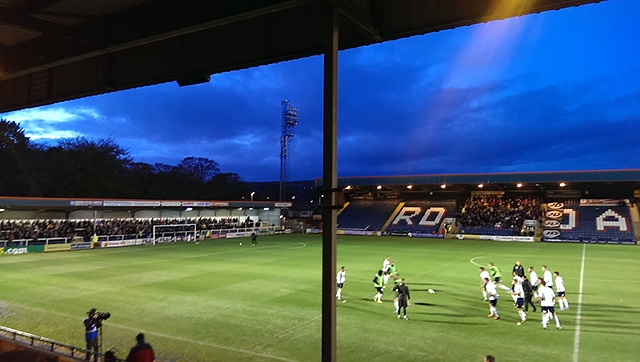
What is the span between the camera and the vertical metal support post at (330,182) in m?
6.15

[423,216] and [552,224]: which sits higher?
[423,216]

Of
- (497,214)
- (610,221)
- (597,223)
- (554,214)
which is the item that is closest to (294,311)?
(597,223)

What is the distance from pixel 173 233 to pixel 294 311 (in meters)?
33.9

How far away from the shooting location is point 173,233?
148ft

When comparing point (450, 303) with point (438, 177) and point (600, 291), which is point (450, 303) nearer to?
point (600, 291)

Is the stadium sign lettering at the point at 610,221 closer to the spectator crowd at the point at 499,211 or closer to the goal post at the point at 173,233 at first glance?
the spectator crowd at the point at 499,211

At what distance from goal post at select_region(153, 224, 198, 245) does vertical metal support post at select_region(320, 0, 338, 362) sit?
39607mm

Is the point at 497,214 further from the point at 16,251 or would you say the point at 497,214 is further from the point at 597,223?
the point at 16,251

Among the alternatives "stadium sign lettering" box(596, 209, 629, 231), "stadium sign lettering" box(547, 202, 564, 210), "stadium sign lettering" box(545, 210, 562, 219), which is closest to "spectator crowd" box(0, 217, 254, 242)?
"stadium sign lettering" box(545, 210, 562, 219)

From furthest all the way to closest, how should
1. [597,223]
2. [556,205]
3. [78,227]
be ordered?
[556,205] < [597,223] < [78,227]

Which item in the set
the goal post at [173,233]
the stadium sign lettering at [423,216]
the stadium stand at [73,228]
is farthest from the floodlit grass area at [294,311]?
the stadium sign lettering at [423,216]

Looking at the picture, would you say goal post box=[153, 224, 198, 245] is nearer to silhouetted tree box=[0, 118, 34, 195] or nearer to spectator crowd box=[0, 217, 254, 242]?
spectator crowd box=[0, 217, 254, 242]

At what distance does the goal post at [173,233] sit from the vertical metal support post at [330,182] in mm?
39607

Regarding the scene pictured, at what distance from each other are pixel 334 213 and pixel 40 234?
127ft
